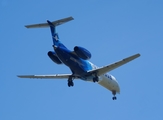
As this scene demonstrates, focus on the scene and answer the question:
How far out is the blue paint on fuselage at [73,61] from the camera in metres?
41.6

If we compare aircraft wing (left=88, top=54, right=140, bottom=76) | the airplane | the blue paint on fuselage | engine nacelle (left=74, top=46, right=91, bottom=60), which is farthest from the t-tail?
aircraft wing (left=88, top=54, right=140, bottom=76)

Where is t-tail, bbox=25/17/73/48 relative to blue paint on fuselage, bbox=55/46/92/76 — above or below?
above

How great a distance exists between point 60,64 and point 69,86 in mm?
3327

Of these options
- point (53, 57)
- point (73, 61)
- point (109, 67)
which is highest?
point (53, 57)

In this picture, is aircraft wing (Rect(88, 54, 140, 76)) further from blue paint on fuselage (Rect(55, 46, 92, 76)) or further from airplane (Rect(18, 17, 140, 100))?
blue paint on fuselage (Rect(55, 46, 92, 76))

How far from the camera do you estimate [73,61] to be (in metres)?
42.9

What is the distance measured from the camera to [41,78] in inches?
1945

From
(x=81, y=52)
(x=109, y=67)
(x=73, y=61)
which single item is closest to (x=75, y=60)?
(x=73, y=61)

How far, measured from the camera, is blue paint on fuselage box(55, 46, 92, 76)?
4162cm

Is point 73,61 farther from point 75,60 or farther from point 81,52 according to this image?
point 81,52

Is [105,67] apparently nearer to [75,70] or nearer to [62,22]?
[75,70]

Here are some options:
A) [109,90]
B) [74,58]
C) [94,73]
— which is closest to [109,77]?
[109,90]

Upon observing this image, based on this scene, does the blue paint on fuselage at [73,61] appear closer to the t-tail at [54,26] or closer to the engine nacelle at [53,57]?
the t-tail at [54,26]

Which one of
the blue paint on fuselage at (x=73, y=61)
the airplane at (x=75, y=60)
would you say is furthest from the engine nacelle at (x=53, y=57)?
the blue paint on fuselage at (x=73, y=61)
